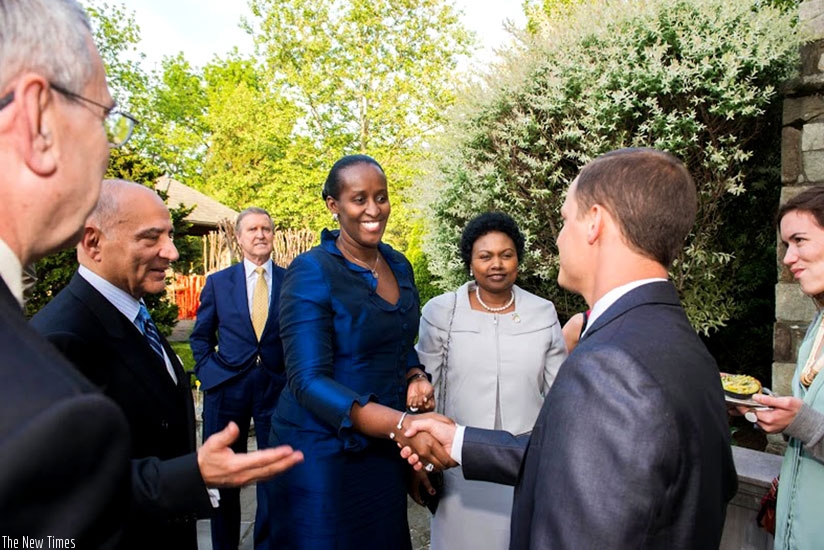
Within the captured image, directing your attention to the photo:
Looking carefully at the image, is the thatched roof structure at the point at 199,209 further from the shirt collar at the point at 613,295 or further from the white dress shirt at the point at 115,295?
the shirt collar at the point at 613,295

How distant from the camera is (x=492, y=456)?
76.7 inches

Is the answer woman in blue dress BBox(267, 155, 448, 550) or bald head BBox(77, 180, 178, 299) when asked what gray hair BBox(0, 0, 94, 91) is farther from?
woman in blue dress BBox(267, 155, 448, 550)

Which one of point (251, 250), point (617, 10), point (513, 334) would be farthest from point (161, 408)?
point (617, 10)

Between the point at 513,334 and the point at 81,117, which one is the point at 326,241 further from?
the point at 81,117

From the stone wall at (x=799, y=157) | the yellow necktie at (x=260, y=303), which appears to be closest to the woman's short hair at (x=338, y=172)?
the yellow necktie at (x=260, y=303)

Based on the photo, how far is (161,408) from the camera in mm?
2006

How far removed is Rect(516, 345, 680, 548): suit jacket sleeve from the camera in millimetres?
1246

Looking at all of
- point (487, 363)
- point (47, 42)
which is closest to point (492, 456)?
point (487, 363)

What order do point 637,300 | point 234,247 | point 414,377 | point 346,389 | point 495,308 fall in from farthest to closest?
1. point 234,247
2. point 495,308
3. point 414,377
4. point 346,389
5. point 637,300

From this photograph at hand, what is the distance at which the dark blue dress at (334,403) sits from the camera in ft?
7.68

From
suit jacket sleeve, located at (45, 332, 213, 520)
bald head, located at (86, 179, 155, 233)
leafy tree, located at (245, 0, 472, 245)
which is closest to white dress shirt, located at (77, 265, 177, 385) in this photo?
bald head, located at (86, 179, 155, 233)

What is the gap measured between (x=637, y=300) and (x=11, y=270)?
4.65ft

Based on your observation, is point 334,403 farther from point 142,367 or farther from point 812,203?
point 812,203

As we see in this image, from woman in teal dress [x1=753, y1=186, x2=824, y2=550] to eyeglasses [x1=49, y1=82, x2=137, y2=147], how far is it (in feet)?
8.33
